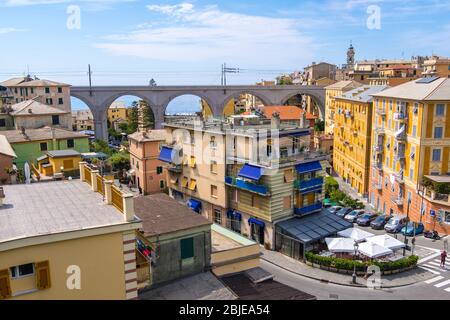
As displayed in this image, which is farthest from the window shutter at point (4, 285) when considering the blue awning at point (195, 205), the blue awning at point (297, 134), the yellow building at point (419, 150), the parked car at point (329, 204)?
Result: the parked car at point (329, 204)

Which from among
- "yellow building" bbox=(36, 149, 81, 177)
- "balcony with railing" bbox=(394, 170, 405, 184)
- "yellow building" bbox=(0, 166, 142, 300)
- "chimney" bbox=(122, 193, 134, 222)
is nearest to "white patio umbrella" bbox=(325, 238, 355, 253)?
"balcony with railing" bbox=(394, 170, 405, 184)

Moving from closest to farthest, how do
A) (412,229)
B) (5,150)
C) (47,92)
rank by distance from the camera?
1. (5,150)
2. (412,229)
3. (47,92)

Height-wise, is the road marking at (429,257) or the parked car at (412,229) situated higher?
the parked car at (412,229)

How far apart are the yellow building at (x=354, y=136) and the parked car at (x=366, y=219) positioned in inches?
400

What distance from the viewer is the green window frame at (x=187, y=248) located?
16984mm

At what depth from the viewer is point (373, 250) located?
27.9 m

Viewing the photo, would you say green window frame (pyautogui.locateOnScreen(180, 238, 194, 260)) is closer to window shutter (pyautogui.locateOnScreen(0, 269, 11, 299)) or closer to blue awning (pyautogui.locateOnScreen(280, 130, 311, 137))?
window shutter (pyautogui.locateOnScreen(0, 269, 11, 299))

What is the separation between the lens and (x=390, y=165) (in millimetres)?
43312

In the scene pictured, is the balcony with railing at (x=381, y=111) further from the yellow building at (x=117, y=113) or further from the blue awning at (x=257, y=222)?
the yellow building at (x=117, y=113)

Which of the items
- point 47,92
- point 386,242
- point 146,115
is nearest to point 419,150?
point 386,242

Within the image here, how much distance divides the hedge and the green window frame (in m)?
14.2

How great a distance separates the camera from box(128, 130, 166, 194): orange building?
46.6 meters

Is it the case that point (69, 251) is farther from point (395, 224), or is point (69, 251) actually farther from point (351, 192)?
point (351, 192)

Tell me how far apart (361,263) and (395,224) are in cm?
1157
